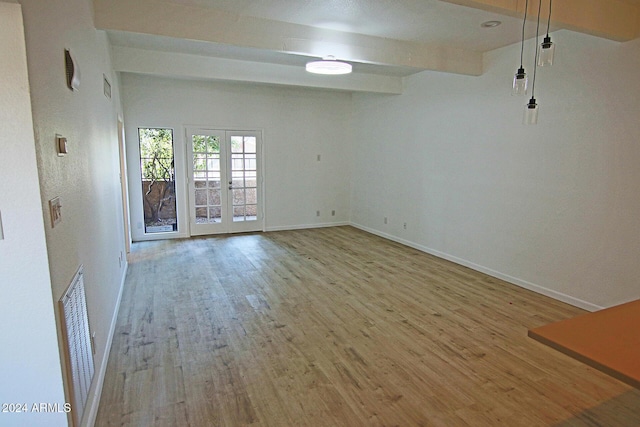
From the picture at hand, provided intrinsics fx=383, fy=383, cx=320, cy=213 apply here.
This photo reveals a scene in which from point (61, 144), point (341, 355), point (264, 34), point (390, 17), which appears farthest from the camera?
point (264, 34)

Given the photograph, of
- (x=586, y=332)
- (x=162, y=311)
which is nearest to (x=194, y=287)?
(x=162, y=311)

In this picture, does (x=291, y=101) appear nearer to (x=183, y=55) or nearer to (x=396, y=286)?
(x=183, y=55)

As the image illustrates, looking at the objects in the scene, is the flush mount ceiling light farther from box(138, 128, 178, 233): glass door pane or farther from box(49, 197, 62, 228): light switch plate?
box(138, 128, 178, 233): glass door pane

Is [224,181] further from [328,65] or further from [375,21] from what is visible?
[375,21]

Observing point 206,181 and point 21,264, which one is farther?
point 206,181

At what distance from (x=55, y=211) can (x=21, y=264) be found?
0.27 meters

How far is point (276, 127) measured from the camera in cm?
728

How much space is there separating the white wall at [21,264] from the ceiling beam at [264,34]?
2.23m

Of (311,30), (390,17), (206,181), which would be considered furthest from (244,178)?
(390,17)

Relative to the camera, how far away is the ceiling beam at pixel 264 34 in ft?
10.7

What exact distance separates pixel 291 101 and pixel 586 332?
21.6 ft

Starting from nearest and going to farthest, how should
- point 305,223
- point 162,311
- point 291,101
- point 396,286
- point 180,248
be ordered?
point 162,311 → point 396,286 → point 180,248 → point 291,101 → point 305,223

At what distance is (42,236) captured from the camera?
1.47 meters

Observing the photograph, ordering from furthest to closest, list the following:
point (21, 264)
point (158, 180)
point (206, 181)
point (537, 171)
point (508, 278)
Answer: point (206, 181)
point (158, 180)
point (508, 278)
point (537, 171)
point (21, 264)
